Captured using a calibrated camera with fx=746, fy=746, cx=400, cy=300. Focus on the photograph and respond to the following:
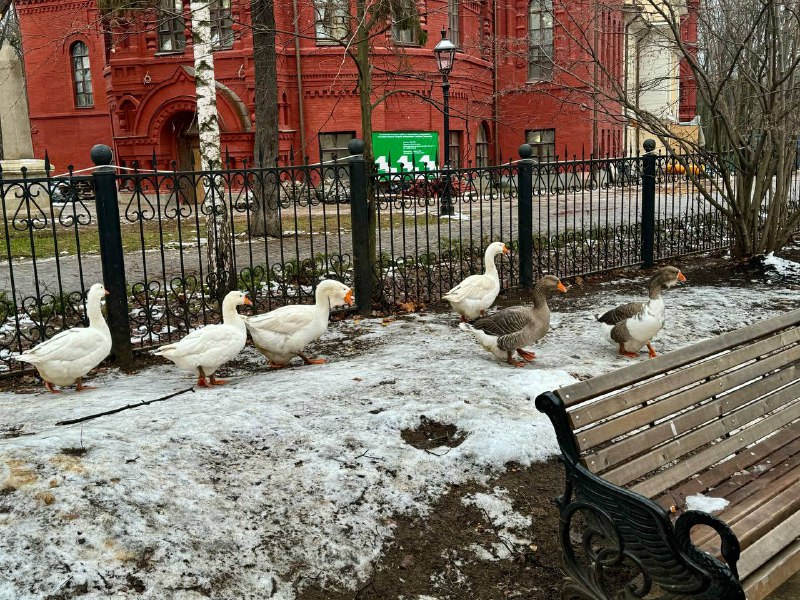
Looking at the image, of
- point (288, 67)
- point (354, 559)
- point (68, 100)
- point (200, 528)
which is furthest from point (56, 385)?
point (68, 100)

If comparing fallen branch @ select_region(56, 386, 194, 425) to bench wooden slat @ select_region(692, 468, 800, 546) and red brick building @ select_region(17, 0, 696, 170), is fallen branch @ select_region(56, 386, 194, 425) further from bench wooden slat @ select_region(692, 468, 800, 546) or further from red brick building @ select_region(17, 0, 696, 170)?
red brick building @ select_region(17, 0, 696, 170)

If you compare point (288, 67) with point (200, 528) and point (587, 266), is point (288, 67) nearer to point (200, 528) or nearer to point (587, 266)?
point (587, 266)

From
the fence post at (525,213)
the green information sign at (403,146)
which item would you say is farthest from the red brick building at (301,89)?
the fence post at (525,213)

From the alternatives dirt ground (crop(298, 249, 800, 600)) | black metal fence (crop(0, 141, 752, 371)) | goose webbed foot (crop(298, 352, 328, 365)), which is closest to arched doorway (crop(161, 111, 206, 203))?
black metal fence (crop(0, 141, 752, 371))

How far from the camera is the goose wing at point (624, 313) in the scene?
6172mm

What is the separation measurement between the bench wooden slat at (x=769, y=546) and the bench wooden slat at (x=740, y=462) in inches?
14.9

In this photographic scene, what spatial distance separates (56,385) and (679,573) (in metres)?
4.96

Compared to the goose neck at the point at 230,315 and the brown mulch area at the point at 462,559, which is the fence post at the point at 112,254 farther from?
the brown mulch area at the point at 462,559

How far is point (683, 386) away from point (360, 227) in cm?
504

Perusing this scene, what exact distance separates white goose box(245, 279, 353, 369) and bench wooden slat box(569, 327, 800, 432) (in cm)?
346

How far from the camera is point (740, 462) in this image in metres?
3.51

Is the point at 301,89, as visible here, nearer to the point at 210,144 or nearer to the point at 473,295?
the point at 210,144

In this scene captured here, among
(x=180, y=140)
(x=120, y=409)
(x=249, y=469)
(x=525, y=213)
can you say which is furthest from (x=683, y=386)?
(x=180, y=140)

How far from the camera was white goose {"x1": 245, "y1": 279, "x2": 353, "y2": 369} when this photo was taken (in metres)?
6.05
